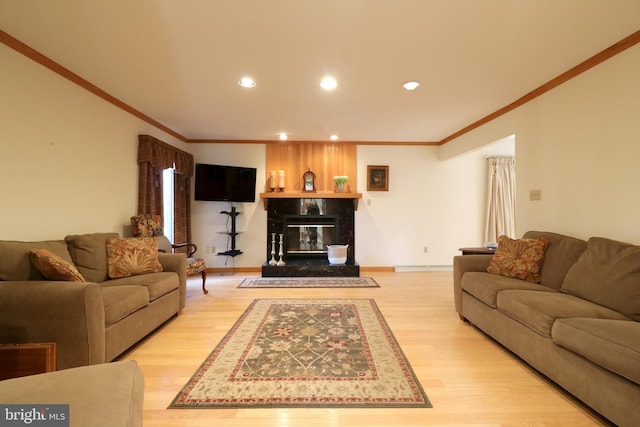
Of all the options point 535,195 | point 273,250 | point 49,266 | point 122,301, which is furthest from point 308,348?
point 535,195

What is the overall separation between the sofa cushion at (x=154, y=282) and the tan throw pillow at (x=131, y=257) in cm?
8

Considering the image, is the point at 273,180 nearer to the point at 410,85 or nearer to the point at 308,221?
the point at 308,221

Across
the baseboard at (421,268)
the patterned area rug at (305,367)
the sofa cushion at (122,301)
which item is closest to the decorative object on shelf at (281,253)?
the patterned area rug at (305,367)

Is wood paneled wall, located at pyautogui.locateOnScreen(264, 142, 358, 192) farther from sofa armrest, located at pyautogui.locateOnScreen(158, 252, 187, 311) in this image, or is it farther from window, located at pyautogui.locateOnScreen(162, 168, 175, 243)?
sofa armrest, located at pyautogui.locateOnScreen(158, 252, 187, 311)

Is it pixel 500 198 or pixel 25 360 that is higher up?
pixel 500 198

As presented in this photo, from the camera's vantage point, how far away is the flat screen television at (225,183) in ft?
14.8

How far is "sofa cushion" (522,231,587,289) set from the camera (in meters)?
2.22

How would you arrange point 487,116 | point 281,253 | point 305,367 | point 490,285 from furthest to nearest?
point 281,253 < point 487,116 < point 490,285 < point 305,367

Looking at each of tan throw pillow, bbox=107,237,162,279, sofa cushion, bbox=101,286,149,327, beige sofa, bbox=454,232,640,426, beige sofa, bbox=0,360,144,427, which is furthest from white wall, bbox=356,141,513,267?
beige sofa, bbox=0,360,144,427

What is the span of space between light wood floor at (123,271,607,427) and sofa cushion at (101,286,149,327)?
1.22 ft

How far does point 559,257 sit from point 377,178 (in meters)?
3.03

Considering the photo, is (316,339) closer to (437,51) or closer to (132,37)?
(437,51)

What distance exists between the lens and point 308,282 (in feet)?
13.6

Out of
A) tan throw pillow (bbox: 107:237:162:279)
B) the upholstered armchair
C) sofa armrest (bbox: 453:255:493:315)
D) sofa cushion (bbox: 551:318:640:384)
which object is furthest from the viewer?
the upholstered armchair
